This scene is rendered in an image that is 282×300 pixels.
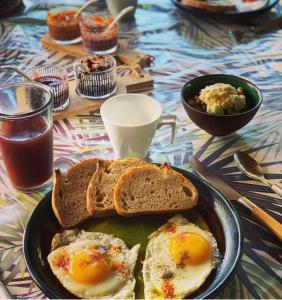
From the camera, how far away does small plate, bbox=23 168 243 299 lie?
990mm

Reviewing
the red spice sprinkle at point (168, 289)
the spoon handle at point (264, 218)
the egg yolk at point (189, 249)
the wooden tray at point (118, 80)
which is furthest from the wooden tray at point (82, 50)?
the red spice sprinkle at point (168, 289)

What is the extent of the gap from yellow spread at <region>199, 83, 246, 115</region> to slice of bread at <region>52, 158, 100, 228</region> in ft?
1.38

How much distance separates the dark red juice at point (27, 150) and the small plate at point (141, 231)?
0.14 metres

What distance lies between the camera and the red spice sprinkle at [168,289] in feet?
3.23

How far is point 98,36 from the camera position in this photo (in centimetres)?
201

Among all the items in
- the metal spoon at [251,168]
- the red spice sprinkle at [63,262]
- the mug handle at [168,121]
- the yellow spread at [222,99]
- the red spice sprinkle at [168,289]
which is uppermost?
the yellow spread at [222,99]

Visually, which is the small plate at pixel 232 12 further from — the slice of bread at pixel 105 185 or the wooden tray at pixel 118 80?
the slice of bread at pixel 105 185

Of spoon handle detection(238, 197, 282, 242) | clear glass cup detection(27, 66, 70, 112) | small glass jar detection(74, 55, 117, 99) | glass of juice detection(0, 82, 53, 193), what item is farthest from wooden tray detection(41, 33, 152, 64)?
spoon handle detection(238, 197, 282, 242)

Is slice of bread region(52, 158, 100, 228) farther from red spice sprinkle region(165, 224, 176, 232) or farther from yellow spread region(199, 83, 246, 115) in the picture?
yellow spread region(199, 83, 246, 115)

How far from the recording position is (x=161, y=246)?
43.3 inches

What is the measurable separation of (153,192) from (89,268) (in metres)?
0.29

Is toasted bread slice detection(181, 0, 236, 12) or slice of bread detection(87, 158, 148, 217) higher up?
slice of bread detection(87, 158, 148, 217)

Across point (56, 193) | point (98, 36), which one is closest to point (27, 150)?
point (56, 193)

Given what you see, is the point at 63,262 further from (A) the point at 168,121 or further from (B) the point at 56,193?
(A) the point at 168,121
